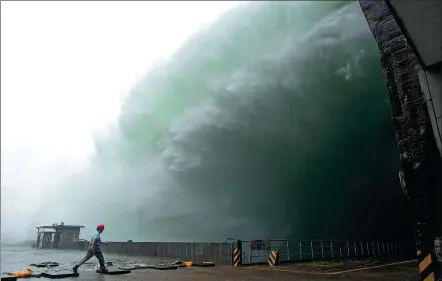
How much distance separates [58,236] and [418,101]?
57116mm

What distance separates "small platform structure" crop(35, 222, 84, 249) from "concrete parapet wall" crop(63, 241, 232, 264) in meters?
25.1

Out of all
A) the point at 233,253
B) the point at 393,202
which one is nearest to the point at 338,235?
the point at 393,202

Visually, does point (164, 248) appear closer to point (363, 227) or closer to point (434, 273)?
point (434, 273)

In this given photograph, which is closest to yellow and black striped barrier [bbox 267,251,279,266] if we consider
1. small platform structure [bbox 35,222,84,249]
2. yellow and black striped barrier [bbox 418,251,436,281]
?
yellow and black striped barrier [bbox 418,251,436,281]

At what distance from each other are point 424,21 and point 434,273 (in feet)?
14.9

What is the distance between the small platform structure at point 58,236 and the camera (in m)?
50.0

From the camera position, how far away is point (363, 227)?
40.2 metres

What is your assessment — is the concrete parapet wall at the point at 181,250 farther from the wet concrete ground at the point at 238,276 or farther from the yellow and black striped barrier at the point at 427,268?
the yellow and black striped barrier at the point at 427,268

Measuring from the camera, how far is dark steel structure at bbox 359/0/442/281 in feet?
10.5

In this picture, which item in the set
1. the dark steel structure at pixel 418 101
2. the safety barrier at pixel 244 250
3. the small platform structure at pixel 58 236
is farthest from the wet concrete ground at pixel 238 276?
the small platform structure at pixel 58 236

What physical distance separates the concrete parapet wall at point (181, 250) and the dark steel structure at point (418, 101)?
1196 centimetres

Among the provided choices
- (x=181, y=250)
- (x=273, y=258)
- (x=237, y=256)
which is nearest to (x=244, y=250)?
(x=237, y=256)

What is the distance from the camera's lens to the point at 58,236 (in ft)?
167

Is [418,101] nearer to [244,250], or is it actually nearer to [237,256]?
[237,256]
